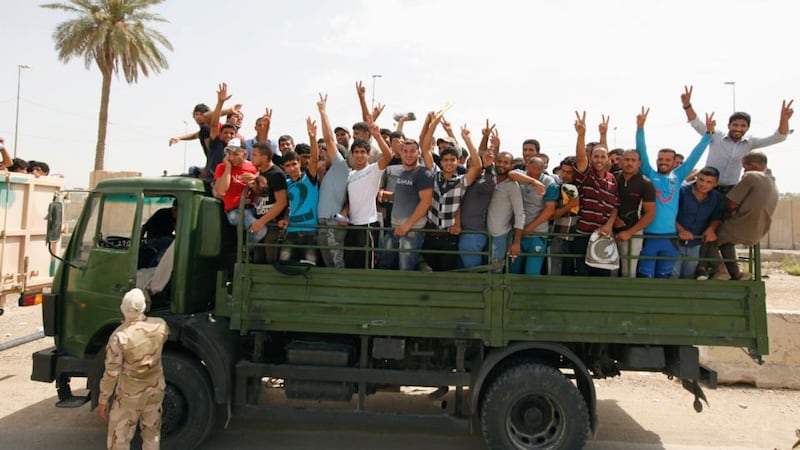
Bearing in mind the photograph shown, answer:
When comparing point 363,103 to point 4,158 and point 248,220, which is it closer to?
point 248,220

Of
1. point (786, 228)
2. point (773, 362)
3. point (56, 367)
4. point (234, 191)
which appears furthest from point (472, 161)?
point (786, 228)

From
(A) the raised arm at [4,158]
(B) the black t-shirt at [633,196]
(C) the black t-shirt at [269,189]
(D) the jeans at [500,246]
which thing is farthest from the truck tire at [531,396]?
(A) the raised arm at [4,158]

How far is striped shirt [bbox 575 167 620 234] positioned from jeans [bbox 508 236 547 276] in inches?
14.4

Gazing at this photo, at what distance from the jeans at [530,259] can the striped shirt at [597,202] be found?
0.37 m

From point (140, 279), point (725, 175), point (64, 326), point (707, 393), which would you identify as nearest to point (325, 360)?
point (140, 279)

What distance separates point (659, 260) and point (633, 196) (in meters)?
0.57

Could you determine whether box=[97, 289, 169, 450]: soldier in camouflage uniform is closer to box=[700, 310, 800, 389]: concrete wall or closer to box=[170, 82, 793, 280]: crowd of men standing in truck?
box=[170, 82, 793, 280]: crowd of men standing in truck

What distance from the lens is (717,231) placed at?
481cm

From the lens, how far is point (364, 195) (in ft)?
16.0

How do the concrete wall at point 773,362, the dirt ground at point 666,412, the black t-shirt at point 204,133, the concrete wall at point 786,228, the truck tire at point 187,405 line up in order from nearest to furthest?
the truck tire at point 187,405, the dirt ground at point 666,412, the black t-shirt at point 204,133, the concrete wall at point 773,362, the concrete wall at point 786,228

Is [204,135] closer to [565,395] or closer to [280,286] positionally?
[280,286]

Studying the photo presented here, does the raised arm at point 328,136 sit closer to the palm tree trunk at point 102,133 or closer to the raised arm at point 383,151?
the raised arm at point 383,151

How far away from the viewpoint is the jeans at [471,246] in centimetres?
473

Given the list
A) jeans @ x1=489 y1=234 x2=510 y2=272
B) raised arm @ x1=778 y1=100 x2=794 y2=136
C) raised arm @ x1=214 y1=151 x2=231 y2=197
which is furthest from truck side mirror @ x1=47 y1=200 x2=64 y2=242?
raised arm @ x1=778 y1=100 x2=794 y2=136
